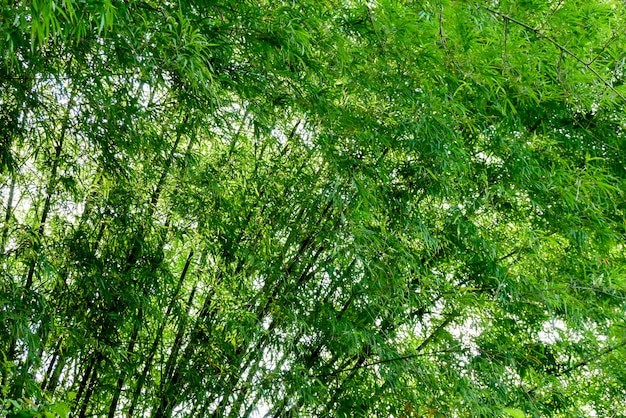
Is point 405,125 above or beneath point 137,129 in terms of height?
above

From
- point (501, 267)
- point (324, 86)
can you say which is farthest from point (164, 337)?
point (501, 267)

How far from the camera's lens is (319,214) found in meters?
4.56

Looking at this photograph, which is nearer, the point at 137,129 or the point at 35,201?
the point at 137,129

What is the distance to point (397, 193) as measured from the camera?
4.51 m

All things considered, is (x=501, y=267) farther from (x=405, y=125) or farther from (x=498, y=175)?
(x=405, y=125)

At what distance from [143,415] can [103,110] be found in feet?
6.15

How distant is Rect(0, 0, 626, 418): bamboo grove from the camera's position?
388 centimetres

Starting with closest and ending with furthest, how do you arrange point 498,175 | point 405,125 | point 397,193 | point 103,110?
1. point 103,110
2. point 405,125
3. point 397,193
4. point 498,175

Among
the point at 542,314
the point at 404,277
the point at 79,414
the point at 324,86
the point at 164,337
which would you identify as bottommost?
the point at 79,414

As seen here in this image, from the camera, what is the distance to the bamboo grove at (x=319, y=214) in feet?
12.7

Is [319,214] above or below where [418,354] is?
above

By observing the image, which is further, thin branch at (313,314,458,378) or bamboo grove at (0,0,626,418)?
thin branch at (313,314,458,378)

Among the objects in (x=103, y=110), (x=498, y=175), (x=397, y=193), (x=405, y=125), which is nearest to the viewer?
(x=103, y=110)

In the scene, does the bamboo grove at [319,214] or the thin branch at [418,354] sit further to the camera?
the thin branch at [418,354]
